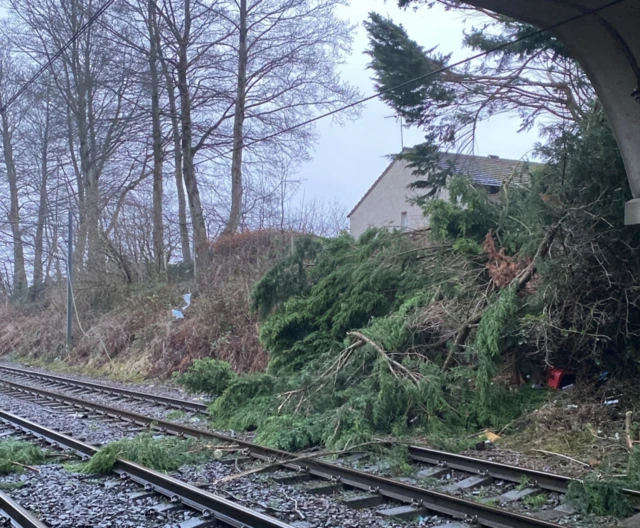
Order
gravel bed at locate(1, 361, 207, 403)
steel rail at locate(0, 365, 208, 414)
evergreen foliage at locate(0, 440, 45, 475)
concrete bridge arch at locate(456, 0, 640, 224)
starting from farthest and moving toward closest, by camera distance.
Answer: gravel bed at locate(1, 361, 207, 403), steel rail at locate(0, 365, 208, 414), evergreen foliage at locate(0, 440, 45, 475), concrete bridge arch at locate(456, 0, 640, 224)

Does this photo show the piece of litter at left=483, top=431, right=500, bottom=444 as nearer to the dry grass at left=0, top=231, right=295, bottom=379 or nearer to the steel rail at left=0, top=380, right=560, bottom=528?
the steel rail at left=0, top=380, right=560, bottom=528

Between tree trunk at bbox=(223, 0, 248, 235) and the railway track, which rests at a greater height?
tree trunk at bbox=(223, 0, 248, 235)

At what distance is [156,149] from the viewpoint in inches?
1090

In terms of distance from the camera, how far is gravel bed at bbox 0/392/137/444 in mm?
10242

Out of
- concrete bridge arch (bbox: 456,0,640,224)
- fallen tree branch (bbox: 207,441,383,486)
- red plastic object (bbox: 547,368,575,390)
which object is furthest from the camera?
red plastic object (bbox: 547,368,575,390)

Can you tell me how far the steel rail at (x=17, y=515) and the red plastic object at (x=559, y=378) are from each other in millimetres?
7277

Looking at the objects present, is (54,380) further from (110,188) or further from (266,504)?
(266,504)

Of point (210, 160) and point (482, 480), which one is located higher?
point (210, 160)

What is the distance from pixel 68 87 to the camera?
29.8 m

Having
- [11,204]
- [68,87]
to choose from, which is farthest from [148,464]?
[11,204]

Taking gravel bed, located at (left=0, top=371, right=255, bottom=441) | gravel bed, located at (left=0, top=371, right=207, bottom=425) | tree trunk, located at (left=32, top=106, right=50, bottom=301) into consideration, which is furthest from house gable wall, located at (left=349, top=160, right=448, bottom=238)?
gravel bed, located at (left=0, top=371, right=255, bottom=441)

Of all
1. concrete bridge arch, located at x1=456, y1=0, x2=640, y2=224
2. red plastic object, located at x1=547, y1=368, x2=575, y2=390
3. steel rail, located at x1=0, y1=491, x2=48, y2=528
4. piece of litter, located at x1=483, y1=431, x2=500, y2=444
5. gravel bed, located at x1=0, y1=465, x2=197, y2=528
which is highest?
concrete bridge arch, located at x1=456, y1=0, x2=640, y2=224

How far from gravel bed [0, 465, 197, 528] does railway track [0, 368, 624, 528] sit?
1611 mm

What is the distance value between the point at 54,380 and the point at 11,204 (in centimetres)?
2142
